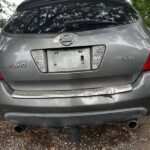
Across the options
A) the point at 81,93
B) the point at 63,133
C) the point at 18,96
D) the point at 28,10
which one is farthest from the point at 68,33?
the point at 63,133

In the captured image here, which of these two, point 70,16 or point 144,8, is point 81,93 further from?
point 144,8

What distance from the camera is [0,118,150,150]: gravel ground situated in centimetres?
371

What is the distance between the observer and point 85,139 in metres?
3.88

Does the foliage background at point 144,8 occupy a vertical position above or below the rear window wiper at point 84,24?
below

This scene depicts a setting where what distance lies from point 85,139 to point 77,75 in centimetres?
131

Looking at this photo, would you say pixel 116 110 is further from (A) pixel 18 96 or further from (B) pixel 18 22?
(B) pixel 18 22

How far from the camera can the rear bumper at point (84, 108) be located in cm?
282

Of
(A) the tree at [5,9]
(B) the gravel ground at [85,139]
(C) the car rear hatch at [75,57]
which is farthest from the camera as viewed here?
(A) the tree at [5,9]

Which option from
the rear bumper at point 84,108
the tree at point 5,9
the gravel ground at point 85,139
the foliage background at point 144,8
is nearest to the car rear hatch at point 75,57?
the rear bumper at point 84,108

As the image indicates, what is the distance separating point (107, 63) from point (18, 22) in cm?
113

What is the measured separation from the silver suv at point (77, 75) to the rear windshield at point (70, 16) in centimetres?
2

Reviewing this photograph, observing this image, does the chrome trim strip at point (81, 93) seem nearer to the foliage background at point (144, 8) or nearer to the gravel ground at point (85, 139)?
the gravel ground at point (85, 139)

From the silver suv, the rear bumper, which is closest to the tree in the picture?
the silver suv

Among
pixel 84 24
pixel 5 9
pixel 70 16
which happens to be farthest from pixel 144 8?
pixel 84 24
